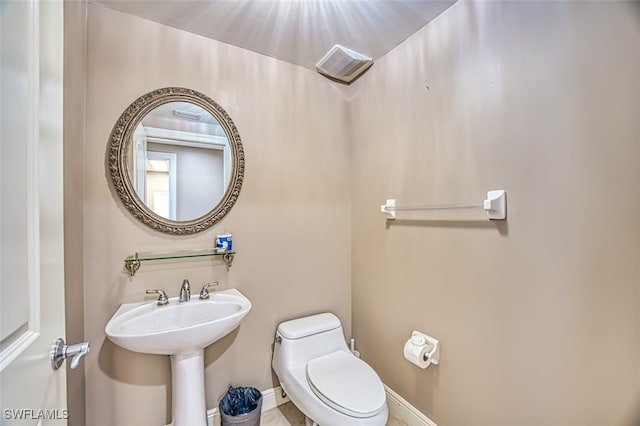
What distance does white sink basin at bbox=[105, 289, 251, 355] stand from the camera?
45.8 inches

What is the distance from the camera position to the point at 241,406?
1.60 meters

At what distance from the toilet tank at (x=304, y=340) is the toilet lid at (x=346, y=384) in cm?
6

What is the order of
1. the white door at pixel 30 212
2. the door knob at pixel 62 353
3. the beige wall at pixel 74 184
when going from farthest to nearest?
the beige wall at pixel 74 184
the door knob at pixel 62 353
the white door at pixel 30 212

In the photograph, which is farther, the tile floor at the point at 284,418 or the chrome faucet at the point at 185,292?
the tile floor at the point at 284,418

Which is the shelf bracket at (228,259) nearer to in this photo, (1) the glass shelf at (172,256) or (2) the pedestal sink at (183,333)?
(1) the glass shelf at (172,256)

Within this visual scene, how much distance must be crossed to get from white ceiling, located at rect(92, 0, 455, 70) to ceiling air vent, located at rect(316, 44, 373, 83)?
0.04m

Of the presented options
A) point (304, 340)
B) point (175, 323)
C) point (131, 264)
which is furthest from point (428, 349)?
point (131, 264)

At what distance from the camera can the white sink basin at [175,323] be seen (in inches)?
45.8

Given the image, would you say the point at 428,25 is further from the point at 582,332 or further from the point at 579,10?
the point at 582,332

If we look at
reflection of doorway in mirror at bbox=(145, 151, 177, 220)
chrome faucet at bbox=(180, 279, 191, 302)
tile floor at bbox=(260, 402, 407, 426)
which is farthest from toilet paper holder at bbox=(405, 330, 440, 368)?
reflection of doorway in mirror at bbox=(145, 151, 177, 220)

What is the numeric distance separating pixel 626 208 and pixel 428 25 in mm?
1261

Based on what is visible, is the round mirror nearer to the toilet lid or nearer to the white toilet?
the white toilet

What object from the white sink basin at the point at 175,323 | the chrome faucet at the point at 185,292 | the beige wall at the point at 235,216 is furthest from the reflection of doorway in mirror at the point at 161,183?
the white sink basin at the point at 175,323

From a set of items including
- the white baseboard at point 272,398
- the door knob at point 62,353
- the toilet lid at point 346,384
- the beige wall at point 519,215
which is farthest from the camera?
the white baseboard at point 272,398
